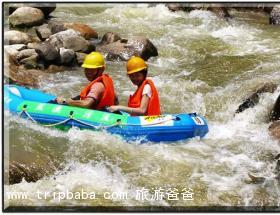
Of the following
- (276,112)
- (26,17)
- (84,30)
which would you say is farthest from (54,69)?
(276,112)

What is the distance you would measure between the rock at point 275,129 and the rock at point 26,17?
802cm

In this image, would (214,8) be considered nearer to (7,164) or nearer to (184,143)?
(184,143)

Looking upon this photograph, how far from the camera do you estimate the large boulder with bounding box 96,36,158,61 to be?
11203 mm

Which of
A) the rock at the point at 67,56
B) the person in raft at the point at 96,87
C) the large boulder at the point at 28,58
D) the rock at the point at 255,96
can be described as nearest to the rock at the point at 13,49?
the large boulder at the point at 28,58

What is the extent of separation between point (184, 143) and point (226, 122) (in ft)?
4.52

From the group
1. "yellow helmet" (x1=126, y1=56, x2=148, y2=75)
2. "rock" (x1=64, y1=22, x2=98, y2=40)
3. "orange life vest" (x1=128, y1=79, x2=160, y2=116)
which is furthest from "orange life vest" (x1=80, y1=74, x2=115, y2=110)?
"rock" (x1=64, y1=22, x2=98, y2=40)

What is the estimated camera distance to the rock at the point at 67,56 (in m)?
10.4

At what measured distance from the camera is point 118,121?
6.59 m

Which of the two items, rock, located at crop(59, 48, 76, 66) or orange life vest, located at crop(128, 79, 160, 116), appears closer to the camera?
orange life vest, located at crop(128, 79, 160, 116)

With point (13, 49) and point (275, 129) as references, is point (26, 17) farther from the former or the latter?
point (275, 129)

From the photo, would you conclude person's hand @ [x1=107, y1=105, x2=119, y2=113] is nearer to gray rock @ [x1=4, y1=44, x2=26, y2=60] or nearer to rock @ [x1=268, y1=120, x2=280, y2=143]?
rock @ [x1=268, y1=120, x2=280, y2=143]

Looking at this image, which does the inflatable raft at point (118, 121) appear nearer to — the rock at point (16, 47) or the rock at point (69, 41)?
the rock at point (16, 47)

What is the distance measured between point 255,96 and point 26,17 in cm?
747

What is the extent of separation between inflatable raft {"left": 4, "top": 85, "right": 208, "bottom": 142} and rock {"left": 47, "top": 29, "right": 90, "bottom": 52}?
4.20m
